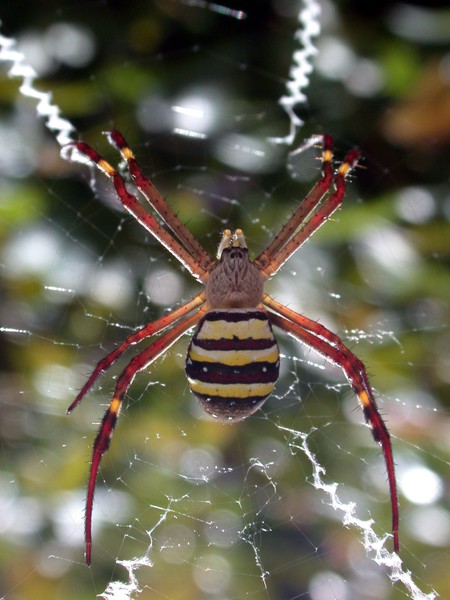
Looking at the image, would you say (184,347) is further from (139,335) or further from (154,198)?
(154,198)

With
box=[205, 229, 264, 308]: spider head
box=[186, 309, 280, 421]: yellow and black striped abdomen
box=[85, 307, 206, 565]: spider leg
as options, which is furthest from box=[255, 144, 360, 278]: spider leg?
box=[186, 309, 280, 421]: yellow and black striped abdomen

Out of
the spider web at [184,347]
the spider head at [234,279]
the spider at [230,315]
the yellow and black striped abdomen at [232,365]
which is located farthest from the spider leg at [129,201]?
the yellow and black striped abdomen at [232,365]

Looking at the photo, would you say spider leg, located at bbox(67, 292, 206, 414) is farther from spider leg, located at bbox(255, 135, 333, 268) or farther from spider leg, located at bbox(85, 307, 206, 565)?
spider leg, located at bbox(255, 135, 333, 268)

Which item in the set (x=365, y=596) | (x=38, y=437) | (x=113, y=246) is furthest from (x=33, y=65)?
(x=365, y=596)

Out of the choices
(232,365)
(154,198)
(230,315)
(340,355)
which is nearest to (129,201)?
(154,198)

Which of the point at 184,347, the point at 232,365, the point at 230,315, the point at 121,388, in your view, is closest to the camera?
the point at 232,365
